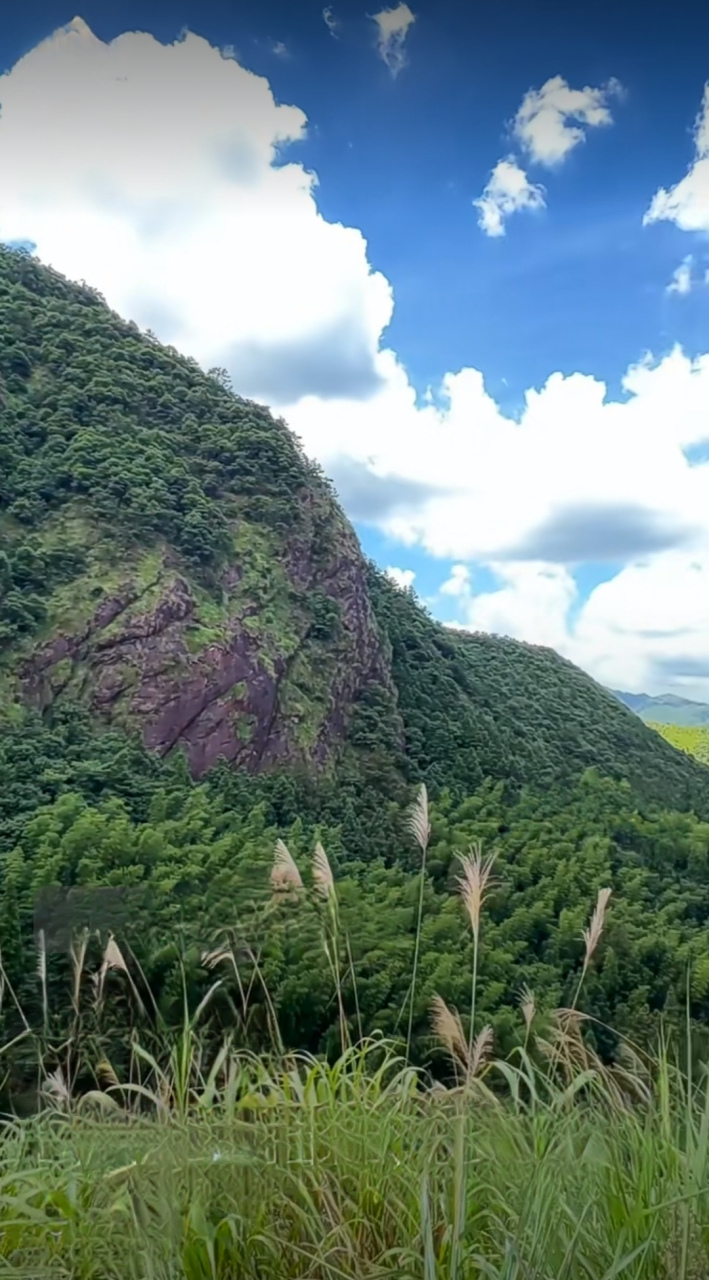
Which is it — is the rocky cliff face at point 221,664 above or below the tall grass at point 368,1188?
above

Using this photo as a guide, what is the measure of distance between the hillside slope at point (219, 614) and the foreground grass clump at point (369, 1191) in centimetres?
330

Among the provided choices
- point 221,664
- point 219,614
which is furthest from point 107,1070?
point 219,614

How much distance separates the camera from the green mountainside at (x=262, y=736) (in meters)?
3.22

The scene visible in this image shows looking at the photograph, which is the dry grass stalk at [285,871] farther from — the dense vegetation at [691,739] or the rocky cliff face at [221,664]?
the dense vegetation at [691,739]

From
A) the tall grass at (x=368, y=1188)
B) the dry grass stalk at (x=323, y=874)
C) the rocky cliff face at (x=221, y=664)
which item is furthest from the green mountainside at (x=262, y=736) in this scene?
the tall grass at (x=368, y=1188)

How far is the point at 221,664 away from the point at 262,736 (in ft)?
1.49

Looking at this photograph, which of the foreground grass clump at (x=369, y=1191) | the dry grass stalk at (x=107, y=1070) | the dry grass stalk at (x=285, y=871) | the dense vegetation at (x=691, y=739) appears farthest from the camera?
the dense vegetation at (x=691, y=739)

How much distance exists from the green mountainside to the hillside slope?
0.7 inches

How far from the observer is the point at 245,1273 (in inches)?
40.9

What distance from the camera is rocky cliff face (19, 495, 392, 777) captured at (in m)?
4.61

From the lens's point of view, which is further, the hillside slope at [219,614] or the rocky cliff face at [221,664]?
the hillside slope at [219,614]

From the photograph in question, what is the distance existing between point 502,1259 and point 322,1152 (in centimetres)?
31

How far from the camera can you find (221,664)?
502 centimetres

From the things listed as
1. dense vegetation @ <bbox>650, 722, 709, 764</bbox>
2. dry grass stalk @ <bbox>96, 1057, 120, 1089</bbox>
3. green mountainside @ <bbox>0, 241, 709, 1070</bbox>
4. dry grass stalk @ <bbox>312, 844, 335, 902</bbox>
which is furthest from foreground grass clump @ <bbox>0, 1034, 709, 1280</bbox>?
dense vegetation @ <bbox>650, 722, 709, 764</bbox>
